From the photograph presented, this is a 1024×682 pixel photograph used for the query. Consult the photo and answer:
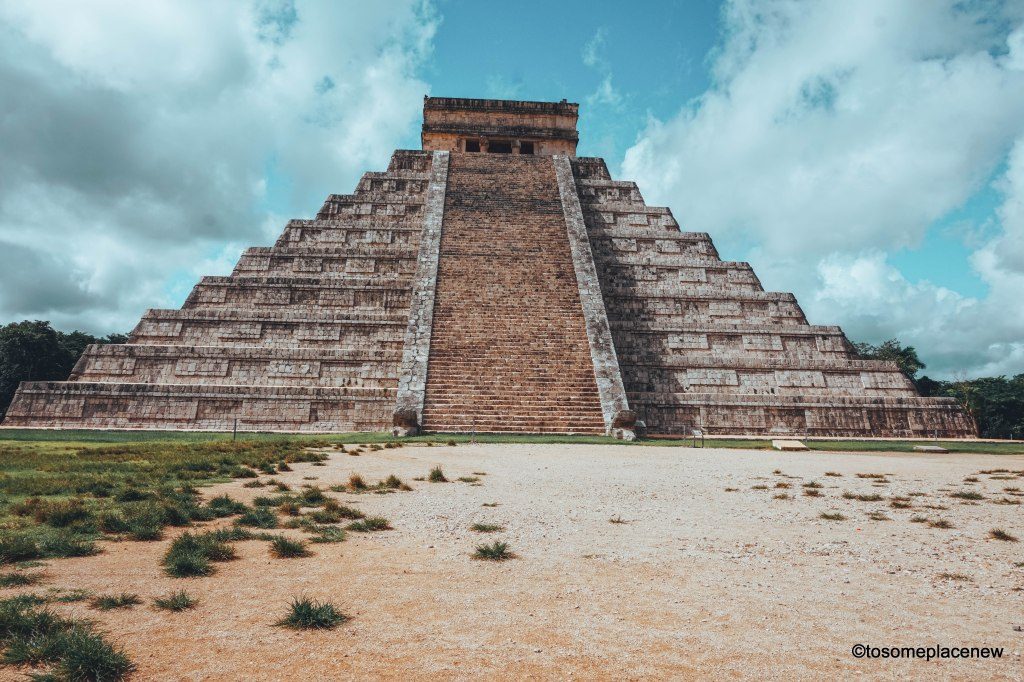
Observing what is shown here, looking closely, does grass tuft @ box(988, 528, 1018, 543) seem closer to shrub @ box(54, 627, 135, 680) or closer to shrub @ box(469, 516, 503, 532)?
shrub @ box(469, 516, 503, 532)

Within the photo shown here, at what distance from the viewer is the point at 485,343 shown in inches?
631

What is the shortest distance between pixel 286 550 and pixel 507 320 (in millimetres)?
13222

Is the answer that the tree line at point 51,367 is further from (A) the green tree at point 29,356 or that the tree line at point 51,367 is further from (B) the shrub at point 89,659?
(B) the shrub at point 89,659

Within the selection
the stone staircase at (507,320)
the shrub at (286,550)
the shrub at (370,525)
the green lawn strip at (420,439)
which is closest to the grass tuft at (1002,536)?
the shrub at (370,525)

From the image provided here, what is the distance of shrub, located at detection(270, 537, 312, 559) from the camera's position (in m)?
3.89

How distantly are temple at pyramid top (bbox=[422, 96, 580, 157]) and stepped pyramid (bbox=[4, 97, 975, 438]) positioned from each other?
7.23 metres

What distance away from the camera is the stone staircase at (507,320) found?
1397 centimetres

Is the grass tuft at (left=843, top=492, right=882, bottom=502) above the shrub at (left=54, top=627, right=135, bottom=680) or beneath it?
above

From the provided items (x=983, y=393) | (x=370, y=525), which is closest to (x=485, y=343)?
(x=370, y=525)

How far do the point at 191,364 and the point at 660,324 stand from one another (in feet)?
49.4

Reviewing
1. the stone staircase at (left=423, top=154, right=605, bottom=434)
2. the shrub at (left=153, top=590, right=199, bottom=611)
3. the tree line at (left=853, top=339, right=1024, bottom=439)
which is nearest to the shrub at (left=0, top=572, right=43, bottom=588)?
the shrub at (left=153, top=590, right=199, bottom=611)

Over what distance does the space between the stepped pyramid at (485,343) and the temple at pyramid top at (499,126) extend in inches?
285

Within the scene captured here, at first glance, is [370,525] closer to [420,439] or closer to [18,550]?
[18,550]

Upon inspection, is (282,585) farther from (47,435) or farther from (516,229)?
(516,229)
